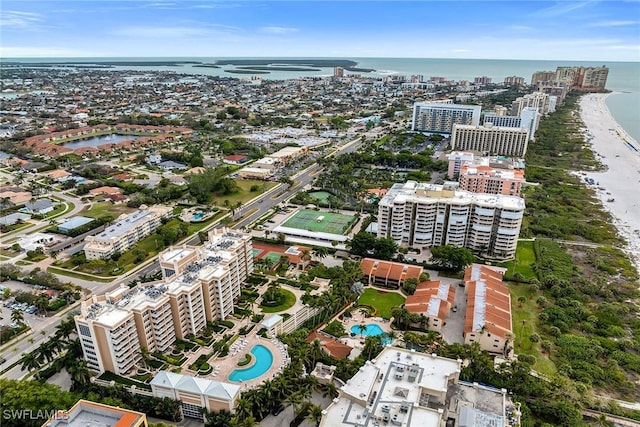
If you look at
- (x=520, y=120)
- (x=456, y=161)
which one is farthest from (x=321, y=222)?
(x=520, y=120)

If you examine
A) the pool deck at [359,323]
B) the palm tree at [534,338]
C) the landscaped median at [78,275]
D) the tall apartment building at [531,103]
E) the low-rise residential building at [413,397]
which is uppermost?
the tall apartment building at [531,103]

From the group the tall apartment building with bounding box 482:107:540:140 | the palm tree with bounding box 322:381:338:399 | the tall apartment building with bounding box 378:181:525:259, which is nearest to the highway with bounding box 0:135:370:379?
the tall apartment building with bounding box 378:181:525:259

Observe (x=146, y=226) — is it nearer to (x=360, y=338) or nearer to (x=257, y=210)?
(x=257, y=210)

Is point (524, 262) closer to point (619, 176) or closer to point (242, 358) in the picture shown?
point (242, 358)

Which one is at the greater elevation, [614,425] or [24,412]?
[24,412]

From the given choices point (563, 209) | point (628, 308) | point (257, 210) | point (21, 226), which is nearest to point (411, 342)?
point (628, 308)

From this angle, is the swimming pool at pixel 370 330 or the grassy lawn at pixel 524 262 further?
the grassy lawn at pixel 524 262

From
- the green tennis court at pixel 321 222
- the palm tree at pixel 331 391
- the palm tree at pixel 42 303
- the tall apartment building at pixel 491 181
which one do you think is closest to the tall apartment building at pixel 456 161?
the tall apartment building at pixel 491 181

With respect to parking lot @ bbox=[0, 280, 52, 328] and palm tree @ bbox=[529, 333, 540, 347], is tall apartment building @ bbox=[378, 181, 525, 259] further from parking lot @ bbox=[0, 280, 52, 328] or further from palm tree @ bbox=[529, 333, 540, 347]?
parking lot @ bbox=[0, 280, 52, 328]

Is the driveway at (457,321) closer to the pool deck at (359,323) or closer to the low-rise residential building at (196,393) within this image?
the pool deck at (359,323)
